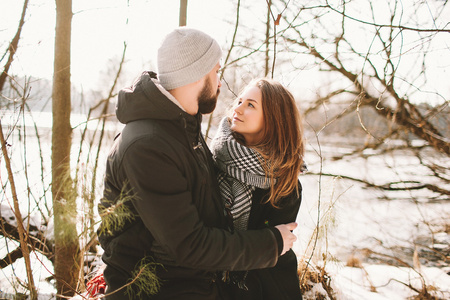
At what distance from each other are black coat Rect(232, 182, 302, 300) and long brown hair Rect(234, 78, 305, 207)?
0.10 metres

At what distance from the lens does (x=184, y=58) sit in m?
1.42

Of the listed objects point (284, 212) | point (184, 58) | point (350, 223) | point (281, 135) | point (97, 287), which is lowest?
point (350, 223)

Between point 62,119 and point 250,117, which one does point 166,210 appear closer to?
point 250,117

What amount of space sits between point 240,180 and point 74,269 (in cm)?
183

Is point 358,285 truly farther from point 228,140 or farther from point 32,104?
point 32,104

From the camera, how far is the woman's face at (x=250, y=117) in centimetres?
183

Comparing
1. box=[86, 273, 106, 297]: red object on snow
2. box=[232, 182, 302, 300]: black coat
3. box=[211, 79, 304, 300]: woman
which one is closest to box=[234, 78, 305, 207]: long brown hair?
box=[211, 79, 304, 300]: woman

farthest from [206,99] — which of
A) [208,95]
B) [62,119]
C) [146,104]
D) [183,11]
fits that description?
[62,119]

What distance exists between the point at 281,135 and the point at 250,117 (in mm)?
209

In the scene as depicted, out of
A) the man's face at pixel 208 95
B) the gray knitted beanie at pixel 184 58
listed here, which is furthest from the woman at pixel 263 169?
the gray knitted beanie at pixel 184 58

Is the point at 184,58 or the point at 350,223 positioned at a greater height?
the point at 184,58

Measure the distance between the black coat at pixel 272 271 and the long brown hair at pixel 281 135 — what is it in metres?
0.10

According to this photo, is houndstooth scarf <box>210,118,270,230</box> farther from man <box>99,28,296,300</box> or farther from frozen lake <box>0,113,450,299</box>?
frozen lake <box>0,113,450,299</box>

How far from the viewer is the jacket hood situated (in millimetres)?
1254
